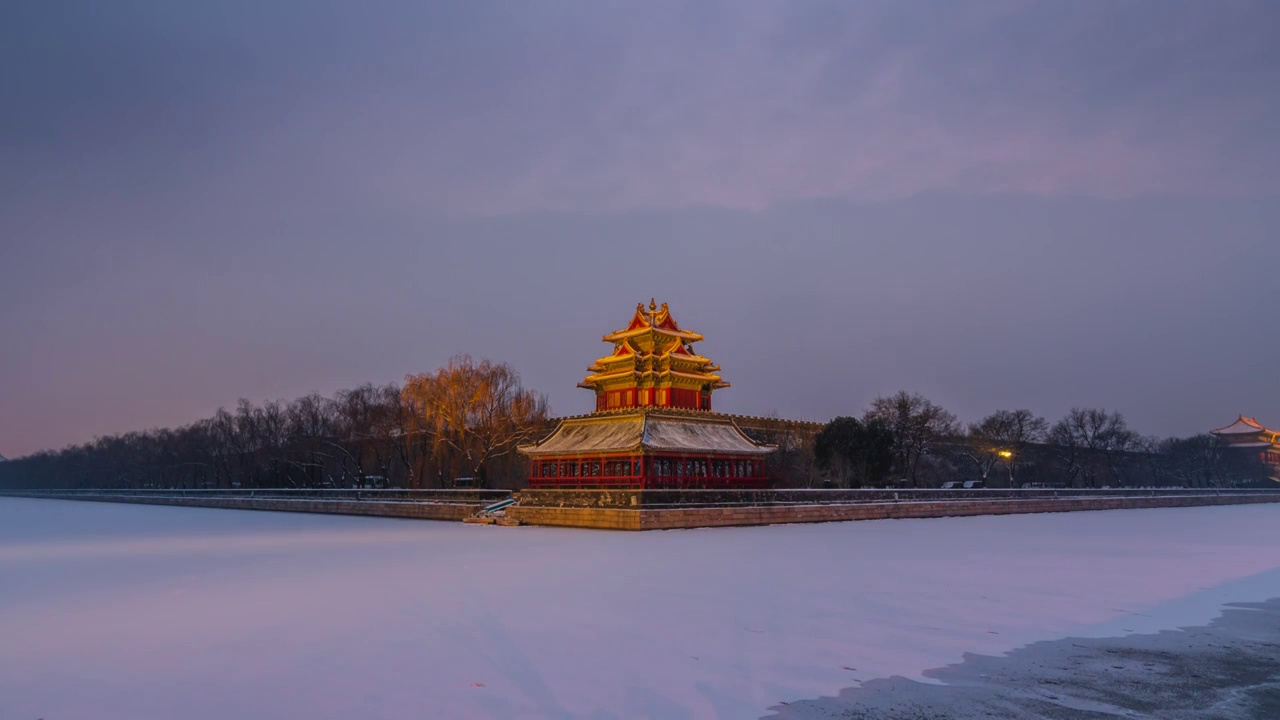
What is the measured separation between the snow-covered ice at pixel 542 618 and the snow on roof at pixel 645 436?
42.3 feet

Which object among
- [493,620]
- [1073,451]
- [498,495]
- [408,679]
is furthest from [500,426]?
[1073,451]

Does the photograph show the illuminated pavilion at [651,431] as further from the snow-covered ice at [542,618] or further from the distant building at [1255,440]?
the distant building at [1255,440]

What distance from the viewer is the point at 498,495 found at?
36188 mm

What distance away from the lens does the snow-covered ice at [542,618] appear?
7152 millimetres

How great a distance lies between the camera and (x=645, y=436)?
35031mm

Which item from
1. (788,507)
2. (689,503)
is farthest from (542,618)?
(788,507)

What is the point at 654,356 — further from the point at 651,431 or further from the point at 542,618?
the point at 542,618

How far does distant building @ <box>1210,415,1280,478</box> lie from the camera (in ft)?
294

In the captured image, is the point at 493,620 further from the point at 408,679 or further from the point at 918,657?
the point at 918,657

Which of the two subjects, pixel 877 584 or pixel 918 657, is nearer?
pixel 918 657

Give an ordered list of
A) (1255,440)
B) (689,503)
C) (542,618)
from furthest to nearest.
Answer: (1255,440)
(689,503)
(542,618)

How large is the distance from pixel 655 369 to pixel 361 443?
25699mm

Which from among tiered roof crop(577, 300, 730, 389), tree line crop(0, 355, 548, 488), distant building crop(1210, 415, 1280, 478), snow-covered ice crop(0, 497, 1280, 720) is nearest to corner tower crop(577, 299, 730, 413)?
tiered roof crop(577, 300, 730, 389)

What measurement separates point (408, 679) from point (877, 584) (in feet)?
29.1
